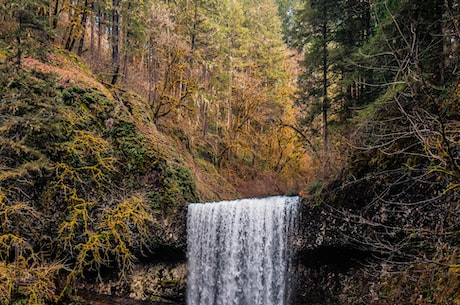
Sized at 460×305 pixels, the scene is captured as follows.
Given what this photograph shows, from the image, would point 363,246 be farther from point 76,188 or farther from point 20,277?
point 76,188

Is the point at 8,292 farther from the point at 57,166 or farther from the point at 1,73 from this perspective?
the point at 1,73

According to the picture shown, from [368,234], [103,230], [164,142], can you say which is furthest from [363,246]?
[164,142]

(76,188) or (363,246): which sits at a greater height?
(76,188)

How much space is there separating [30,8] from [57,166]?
4.07 metres

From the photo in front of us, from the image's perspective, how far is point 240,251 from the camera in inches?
386

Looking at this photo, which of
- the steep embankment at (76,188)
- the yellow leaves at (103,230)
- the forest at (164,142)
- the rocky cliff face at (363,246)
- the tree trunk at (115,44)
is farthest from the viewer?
the tree trunk at (115,44)

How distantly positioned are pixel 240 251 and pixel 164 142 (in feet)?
17.3

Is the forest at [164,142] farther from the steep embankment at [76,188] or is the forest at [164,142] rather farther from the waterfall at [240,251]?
the waterfall at [240,251]

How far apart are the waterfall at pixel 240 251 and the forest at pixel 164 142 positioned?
3.33 ft

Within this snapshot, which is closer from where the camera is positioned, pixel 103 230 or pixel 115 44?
pixel 103 230

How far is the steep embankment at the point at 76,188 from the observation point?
7898mm

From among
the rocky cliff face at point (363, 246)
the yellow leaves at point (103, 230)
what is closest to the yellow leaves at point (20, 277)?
the yellow leaves at point (103, 230)

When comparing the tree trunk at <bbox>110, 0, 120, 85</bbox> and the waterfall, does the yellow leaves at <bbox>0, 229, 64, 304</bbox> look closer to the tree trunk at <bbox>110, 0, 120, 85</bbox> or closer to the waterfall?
the waterfall


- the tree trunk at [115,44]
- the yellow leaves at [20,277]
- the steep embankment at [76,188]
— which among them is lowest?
the yellow leaves at [20,277]
